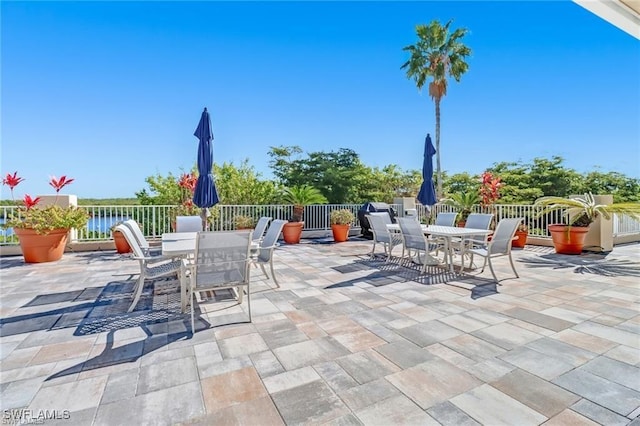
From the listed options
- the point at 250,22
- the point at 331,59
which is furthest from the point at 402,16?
the point at 250,22

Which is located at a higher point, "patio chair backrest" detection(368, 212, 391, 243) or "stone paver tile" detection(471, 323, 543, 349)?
"patio chair backrest" detection(368, 212, 391, 243)

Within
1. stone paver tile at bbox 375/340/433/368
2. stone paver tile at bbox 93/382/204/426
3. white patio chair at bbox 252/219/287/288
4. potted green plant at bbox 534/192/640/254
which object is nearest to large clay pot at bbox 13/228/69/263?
white patio chair at bbox 252/219/287/288

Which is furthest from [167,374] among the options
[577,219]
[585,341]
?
[577,219]

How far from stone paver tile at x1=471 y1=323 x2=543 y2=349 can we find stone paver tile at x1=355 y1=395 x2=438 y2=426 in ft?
3.98

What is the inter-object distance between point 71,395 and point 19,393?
1.13 ft

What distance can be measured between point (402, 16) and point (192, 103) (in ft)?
26.5

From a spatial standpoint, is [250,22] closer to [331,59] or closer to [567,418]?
[331,59]

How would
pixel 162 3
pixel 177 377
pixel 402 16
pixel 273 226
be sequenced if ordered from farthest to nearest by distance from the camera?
pixel 402 16 → pixel 162 3 → pixel 273 226 → pixel 177 377

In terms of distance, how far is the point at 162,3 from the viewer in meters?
7.45

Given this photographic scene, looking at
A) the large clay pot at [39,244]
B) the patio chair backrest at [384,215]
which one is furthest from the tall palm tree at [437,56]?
the large clay pot at [39,244]

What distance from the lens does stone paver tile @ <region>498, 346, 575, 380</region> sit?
212 cm

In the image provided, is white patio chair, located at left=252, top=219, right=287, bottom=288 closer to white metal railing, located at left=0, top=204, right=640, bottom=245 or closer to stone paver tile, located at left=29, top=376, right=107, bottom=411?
stone paver tile, located at left=29, top=376, right=107, bottom=411

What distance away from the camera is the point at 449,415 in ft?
5.51

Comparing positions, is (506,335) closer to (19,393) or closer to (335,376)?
(335,376)
